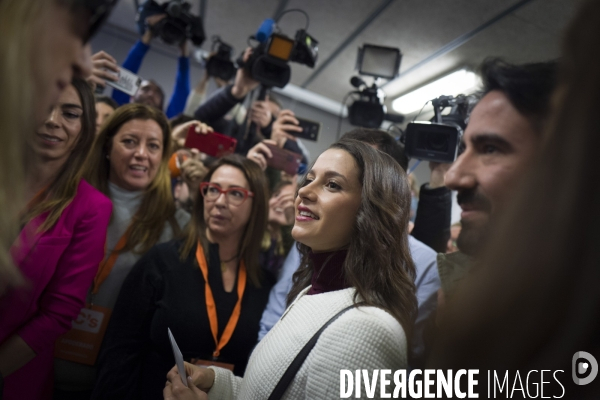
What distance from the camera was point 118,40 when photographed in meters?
2.59

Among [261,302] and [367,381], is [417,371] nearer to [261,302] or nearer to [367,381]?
[367,381]

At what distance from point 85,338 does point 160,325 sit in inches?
14.1

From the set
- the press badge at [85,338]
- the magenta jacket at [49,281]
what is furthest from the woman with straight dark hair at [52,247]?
the press badge at [85,338]

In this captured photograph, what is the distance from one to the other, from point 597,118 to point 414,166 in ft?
1.91

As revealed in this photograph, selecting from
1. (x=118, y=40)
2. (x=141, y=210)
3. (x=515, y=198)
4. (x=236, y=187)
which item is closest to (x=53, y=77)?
(x=515, y=198)

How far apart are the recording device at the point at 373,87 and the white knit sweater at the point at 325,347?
56 cm

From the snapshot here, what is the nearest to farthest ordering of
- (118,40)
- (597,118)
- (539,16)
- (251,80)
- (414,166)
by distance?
(597,118) < (539,16) < (414,166) < (251,80) < (118,40)

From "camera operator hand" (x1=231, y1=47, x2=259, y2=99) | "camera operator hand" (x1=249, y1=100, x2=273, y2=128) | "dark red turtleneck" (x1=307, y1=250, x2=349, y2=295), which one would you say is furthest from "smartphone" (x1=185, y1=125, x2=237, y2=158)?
"dark red turtleneck" (x1=307, y1=250, x2=349, y2=295)

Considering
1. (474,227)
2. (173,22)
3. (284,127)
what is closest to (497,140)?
(474,227)

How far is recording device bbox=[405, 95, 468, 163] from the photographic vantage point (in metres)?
0.83

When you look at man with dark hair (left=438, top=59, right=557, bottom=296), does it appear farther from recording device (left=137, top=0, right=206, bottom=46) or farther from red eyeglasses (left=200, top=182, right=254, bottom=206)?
recording device (left=137, top=0, right=206, bottom=46)

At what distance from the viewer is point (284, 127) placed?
1.46 m

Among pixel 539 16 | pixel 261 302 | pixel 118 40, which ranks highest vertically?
pixel 118 40

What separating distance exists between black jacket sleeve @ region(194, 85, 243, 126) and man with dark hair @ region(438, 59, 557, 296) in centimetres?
154
